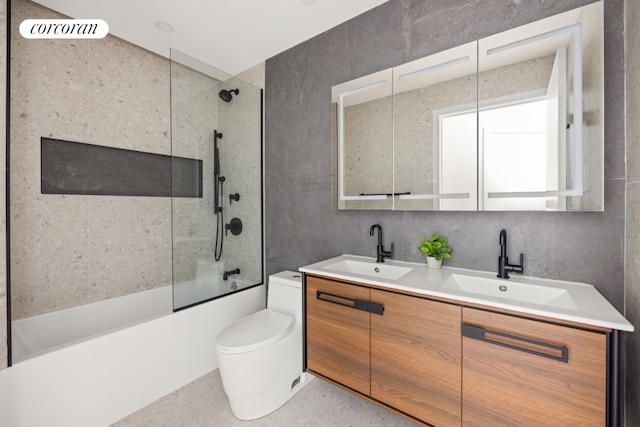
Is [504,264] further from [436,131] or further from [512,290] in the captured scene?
[436,131]

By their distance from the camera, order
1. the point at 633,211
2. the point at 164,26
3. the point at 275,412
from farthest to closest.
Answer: the point at 164,26 → the point at 275,412 → the point at 633,211

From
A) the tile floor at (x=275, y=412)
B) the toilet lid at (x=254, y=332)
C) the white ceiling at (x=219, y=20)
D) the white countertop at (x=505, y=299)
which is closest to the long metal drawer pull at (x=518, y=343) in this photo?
the white countertop at (x=505, y=299)

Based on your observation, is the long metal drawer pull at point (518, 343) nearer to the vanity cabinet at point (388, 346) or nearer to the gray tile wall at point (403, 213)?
the vanity cabinet at point (388, 346)

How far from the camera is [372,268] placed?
5.76ft

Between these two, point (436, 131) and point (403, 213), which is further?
point (403, 213)

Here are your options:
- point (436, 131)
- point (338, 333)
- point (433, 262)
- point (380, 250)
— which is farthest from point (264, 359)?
point (436, 131)

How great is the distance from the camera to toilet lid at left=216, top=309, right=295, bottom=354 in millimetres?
1540

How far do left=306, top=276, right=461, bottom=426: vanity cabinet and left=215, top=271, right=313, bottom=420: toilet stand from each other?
7.4 inches

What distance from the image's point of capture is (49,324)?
1.81 metres

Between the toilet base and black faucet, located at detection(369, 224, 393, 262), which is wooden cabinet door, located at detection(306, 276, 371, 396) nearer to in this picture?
the toilet base

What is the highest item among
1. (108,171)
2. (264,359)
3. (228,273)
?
(108,171)

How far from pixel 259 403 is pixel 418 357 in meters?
1.01

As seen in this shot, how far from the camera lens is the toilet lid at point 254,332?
154cm

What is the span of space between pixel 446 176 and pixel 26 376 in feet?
7.60
